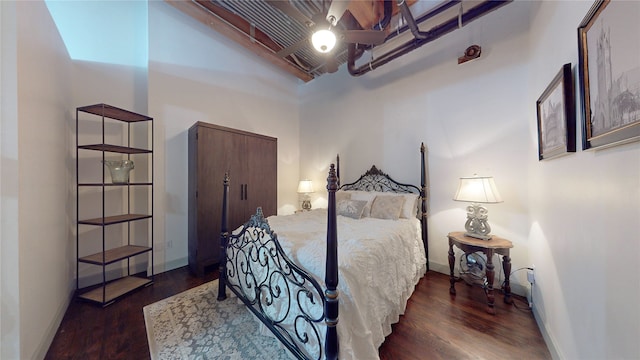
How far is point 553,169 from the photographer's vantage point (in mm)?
1627

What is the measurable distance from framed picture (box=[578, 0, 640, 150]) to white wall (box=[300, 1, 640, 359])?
0.33 ft

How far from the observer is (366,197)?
3.24 m

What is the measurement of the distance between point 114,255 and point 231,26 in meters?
3.55

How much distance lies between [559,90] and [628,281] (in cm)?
124

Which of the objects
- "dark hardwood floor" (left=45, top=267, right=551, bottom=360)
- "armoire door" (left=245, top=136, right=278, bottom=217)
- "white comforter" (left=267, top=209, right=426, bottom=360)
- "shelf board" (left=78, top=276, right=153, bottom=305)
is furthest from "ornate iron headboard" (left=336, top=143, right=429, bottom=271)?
"shelf board" (left=78, top=276, right=153, bottom=305)

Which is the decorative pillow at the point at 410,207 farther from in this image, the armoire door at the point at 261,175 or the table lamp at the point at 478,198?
the armoire door at the point at 261,175

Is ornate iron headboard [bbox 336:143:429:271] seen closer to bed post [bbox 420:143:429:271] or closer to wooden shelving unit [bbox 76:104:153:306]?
bed post [bbox 420:143:429:271]

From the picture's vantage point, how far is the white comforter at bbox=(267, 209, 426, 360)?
1.28 metres

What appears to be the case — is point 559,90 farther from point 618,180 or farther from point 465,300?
point 465,300

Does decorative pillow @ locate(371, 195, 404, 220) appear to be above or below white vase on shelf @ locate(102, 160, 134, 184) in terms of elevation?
below

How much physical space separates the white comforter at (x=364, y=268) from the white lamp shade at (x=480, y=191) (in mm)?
695

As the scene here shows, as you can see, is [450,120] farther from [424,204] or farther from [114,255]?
[114,255]

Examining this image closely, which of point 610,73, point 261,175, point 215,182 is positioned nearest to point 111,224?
point 215,182

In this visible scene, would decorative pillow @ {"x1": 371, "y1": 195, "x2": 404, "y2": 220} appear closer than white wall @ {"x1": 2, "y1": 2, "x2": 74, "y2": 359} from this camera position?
No
